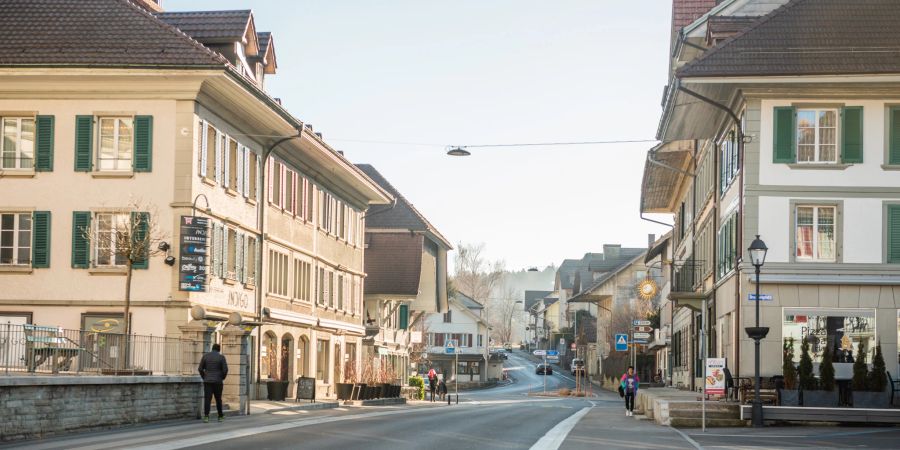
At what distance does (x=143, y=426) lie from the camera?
993 inches

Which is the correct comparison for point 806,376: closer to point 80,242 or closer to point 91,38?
point 80,242

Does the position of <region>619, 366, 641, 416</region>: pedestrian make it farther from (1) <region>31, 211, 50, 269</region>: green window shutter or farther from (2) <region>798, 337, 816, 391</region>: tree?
(1) <region>31, 211, 50, 269</region>: green window shutter

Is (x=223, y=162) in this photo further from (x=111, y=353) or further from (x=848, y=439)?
(x=848, y=439)

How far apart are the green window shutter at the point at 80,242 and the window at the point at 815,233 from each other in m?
18.4

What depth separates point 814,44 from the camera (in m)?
33.7

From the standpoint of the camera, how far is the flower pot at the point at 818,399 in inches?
1144

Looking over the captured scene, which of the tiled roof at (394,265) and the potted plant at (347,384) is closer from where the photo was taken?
the potted plant at (347,384)

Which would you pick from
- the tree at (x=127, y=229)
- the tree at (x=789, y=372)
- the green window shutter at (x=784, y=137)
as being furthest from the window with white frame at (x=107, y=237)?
the tree at (x=789, y=372)

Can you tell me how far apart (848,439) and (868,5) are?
15.0 m

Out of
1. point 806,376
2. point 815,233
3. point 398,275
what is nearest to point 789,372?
point 806,376

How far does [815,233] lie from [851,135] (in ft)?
8.53

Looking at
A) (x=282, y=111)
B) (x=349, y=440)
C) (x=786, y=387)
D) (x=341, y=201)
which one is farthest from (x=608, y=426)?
(x=341, y=201)

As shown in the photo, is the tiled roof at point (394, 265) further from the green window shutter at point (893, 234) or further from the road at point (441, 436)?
the road at point (441, 436)

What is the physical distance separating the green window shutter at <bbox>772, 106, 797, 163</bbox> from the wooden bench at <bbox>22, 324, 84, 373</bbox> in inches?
701
